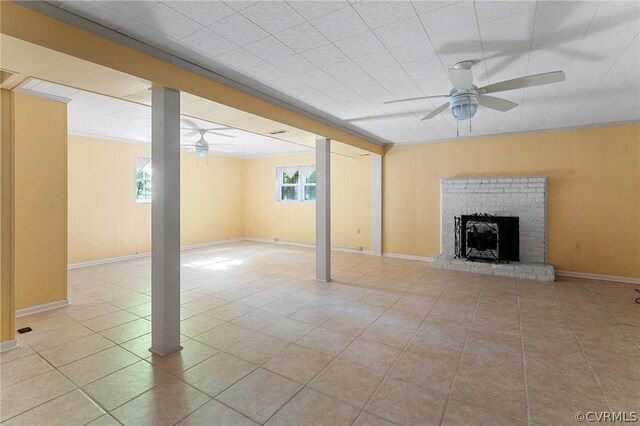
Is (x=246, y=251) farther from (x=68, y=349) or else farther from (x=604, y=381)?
(x=604, y=381)

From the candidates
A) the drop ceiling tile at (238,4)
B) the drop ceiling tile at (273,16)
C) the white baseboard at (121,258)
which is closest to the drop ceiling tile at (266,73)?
the drop ceiling tile at (273,16)

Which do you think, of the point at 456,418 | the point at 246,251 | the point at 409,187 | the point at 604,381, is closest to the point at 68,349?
the point at 456,418

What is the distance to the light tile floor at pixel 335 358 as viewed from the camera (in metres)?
2.07

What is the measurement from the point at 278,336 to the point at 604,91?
4785mm

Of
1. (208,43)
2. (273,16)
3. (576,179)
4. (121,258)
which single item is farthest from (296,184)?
(273,16)

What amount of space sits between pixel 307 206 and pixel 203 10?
699 cm

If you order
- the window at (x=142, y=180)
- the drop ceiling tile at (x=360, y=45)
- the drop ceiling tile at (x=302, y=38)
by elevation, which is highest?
the drop ceiling tile at (x=360, y=45)

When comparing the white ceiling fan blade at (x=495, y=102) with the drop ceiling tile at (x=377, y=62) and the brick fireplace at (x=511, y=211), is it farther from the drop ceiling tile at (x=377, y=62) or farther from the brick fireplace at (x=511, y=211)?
the brick fireplace at (x=511, y=211)

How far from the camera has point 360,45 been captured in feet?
8.30

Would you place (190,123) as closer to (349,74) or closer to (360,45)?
(349,74)

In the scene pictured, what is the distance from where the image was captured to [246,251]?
8039mm

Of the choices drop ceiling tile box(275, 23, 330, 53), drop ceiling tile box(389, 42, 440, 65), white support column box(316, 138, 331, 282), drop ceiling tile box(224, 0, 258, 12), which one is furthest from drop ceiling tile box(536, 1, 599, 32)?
white support column box(316, 138, 331, 282)

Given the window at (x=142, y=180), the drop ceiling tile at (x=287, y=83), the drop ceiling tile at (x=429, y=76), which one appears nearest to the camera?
the drop ceiling tile at (x=429, y=76)

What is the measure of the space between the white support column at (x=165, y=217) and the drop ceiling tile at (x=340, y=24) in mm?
1490
